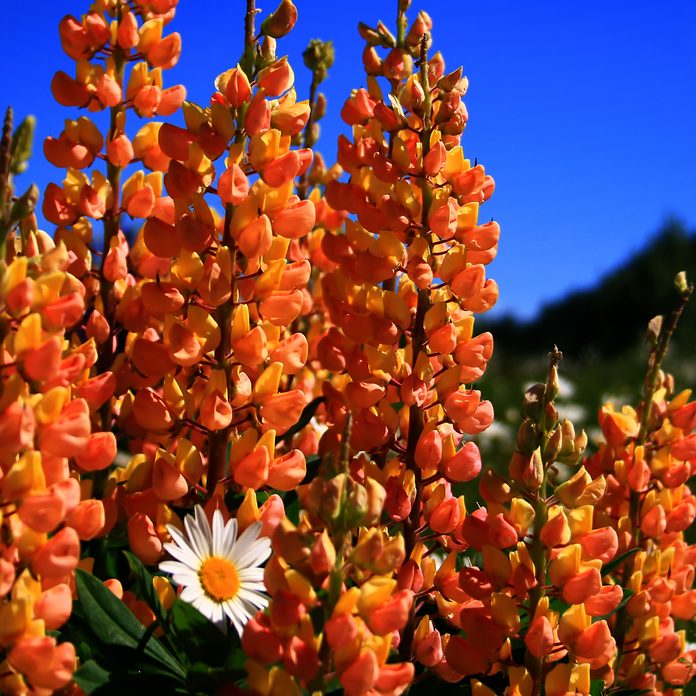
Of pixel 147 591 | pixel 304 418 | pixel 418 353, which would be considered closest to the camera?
pixel 147 591

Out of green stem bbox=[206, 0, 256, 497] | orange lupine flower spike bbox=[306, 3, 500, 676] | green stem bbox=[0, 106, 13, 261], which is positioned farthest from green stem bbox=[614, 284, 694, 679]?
green stem bbox=[0, 106, 13, 261]

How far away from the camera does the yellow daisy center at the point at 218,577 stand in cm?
76

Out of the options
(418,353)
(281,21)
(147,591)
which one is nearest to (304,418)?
(418,353)

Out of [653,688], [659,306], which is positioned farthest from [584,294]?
[653,688]

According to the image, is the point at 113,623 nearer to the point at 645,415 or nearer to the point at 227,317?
the point at 227,317

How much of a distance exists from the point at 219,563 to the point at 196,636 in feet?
0.20

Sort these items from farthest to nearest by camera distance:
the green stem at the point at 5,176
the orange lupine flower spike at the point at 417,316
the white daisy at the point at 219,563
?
1. the orange lupine flower spike at the point at 417,316
2. the white daisy at the point at 219,563
3. the green stem at the point at 5,176

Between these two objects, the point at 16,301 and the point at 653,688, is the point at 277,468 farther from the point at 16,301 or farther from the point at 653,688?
the point at 653,688

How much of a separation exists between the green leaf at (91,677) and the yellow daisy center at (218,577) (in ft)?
0.37

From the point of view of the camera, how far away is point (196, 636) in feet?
2.37

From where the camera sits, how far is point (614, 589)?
0.79m

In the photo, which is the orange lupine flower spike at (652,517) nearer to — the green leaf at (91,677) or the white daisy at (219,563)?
the white daisy at (219,563)

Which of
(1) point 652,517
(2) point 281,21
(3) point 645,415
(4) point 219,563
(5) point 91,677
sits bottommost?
(5) point 91,677

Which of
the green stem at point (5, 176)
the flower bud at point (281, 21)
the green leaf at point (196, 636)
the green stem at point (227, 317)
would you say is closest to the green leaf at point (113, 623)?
the green leaf at point (196, 636)
